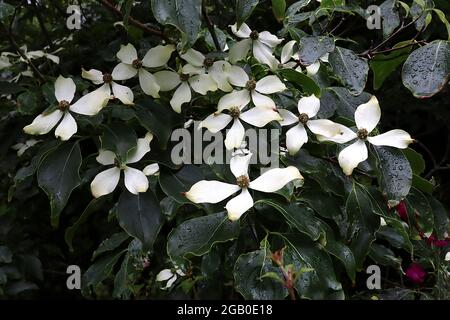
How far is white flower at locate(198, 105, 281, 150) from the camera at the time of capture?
33.7 inches

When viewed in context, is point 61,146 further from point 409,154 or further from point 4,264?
point 4,264

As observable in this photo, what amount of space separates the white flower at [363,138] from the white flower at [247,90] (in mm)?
104

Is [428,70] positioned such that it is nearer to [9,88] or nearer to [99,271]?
[99,271]

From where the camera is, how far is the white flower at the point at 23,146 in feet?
4.67

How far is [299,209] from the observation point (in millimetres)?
834

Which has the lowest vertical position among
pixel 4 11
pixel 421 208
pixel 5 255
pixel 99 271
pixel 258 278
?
pixel 5 255

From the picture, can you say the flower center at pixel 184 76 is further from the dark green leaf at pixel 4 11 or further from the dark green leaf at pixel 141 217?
the dark green leaf at pixel 4 11


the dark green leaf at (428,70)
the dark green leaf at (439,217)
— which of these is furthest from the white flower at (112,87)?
the dark green leaf at (439,217)

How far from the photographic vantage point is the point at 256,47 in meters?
1.02

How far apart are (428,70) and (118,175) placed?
0.48 metres

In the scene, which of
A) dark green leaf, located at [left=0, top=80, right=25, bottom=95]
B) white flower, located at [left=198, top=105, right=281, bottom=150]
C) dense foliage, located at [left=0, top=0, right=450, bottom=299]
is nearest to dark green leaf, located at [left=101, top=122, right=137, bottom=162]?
dense foliage, located at [left=0, top=0, right=450, bottom=299]

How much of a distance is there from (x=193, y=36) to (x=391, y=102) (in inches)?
49.7

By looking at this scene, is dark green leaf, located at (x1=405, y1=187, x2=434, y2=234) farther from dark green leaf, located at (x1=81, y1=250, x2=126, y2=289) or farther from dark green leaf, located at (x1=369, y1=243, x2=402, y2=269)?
dark green leaf, located at (x1=81, y1=250, x2=126, y2=289)

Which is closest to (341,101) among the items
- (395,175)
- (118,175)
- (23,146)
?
(395,175)
